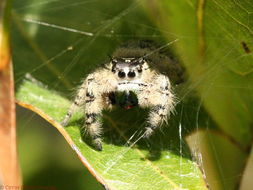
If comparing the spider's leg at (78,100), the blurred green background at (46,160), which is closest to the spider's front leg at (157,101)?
the spider's leg at (78,100)

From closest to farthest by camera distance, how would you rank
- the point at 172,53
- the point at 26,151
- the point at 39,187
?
the point at 172,53, the point at 39,187, the point at 26,151

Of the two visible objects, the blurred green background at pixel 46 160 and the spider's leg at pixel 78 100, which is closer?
the spider's leg at pixel 78 100

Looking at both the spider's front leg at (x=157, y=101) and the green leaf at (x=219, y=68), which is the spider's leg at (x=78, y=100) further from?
the green leaf at (x=219, y=68)

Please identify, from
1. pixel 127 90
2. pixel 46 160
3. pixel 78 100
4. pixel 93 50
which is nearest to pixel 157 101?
pixel 127 90

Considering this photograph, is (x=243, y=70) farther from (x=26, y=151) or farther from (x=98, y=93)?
(x=26, y=151)

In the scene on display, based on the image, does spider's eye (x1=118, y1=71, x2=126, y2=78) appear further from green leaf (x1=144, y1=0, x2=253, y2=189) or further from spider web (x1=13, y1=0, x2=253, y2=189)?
green leaf (x1=144, y1=0, x2=253, y2=189)

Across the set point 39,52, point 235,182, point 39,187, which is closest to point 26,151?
point 39,187

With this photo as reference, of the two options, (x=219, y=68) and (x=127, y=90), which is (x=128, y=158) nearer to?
(x=127, y=90)
